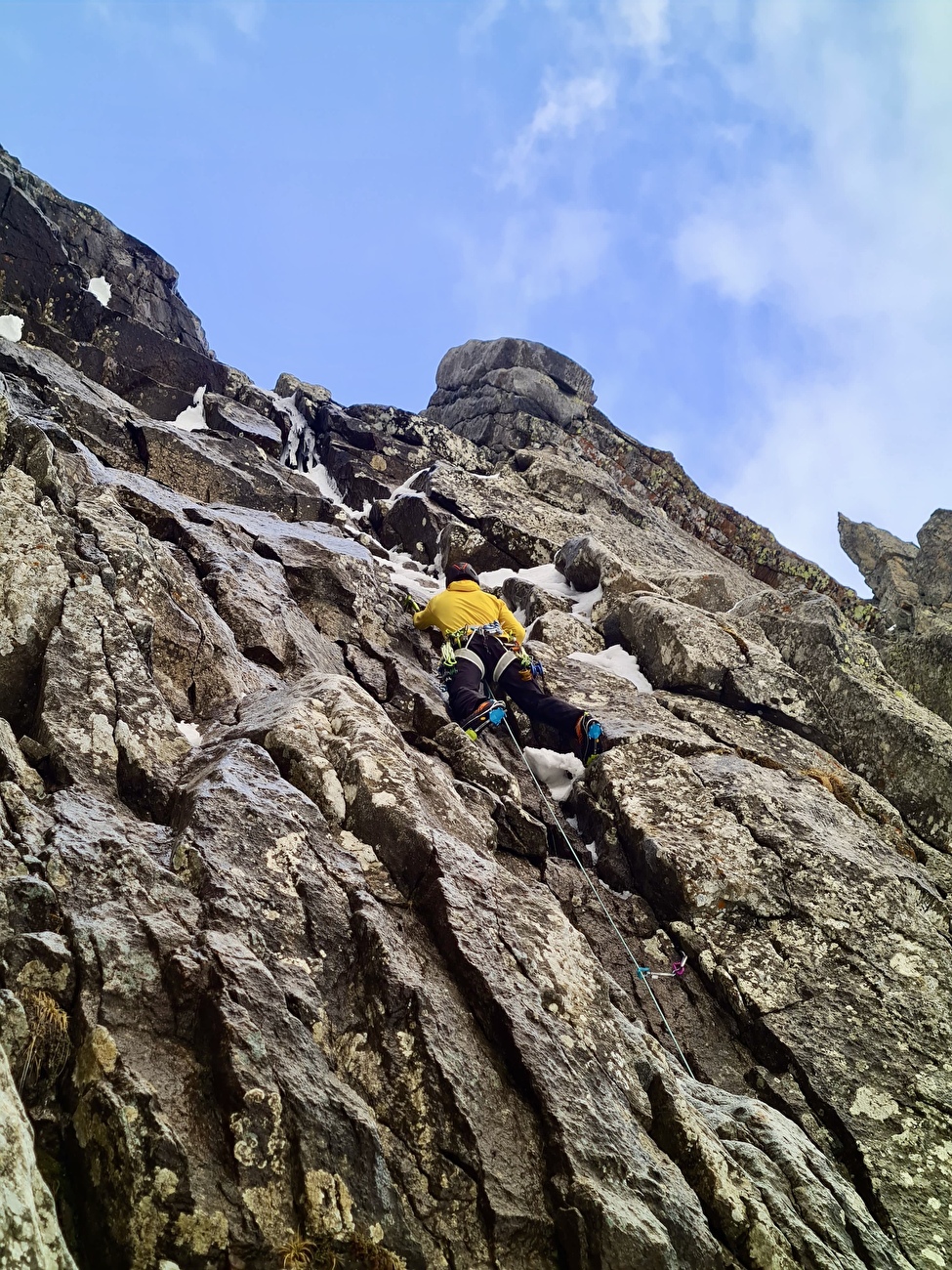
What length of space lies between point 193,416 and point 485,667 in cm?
1484

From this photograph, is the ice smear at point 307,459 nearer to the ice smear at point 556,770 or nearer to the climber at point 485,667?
the climber at point 485,667

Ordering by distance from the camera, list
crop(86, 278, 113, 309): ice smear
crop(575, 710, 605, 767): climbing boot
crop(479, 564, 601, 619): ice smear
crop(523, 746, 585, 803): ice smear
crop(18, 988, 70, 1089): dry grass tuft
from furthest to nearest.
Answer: crop(86, 278, 113, 309): ice smear < crop(479, 564, 601, 619): ice smear < crop(523, 746, 585, 803): ice smear < crop(575, 710, 605, 767): climbing boot < crop(18, 988, 70, 1089): dry grass tuft

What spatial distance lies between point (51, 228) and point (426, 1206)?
26.7 meters

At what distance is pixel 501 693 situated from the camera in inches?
471

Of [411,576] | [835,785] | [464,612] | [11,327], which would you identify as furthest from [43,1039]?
[11,327]

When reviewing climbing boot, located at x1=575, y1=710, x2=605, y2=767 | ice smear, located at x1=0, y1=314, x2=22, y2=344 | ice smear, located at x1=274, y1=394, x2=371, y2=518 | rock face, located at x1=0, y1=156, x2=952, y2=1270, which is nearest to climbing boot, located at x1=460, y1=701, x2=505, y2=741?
rock face, located at x1=0, y1=156, x2=952, y2=1270


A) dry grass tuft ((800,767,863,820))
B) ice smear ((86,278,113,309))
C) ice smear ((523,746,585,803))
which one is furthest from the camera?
ice smear ((86,278,113,309))

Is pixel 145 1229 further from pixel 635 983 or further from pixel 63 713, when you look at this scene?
pixel 635 983

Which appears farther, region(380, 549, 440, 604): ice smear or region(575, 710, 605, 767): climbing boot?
region(380, 549, 440, 604): ice smear

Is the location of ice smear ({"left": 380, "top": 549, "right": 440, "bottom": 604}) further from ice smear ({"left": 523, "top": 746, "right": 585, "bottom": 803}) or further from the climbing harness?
ice smear ({"left": 523, "top": 746, "right": 585, "bottom": 803})

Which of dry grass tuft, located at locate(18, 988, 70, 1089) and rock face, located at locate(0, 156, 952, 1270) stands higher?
rock face, located at locate(0, 156, 952, 1270)

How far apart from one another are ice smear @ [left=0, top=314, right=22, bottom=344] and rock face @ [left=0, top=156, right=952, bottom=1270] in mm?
6302

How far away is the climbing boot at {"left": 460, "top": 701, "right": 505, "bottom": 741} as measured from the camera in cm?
1025

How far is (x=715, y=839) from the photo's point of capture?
29.5ft
